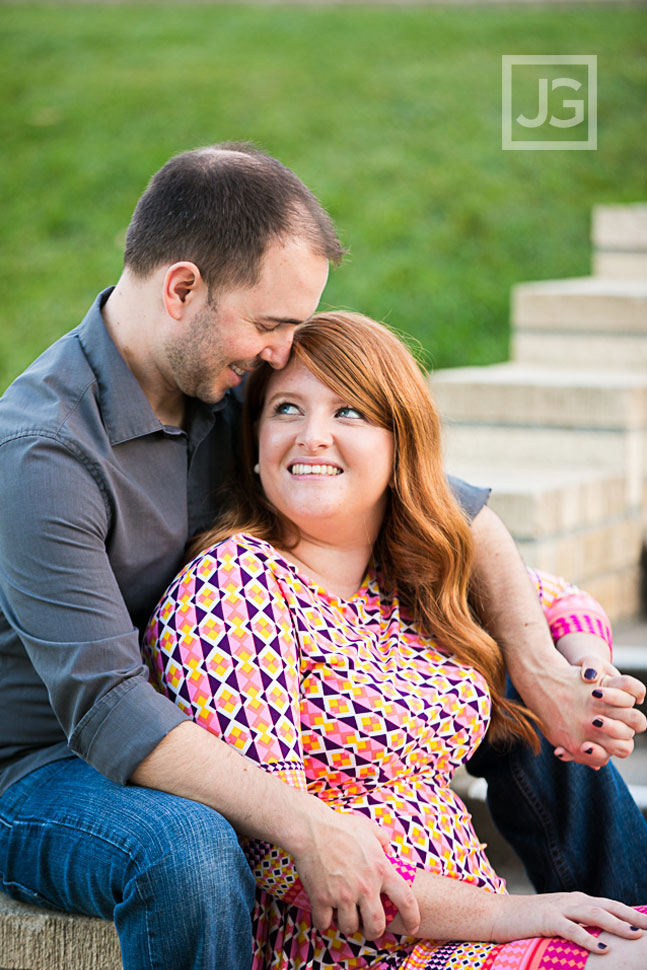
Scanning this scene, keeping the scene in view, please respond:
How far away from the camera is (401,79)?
28.5 ft

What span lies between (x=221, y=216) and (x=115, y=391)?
14.2 inches

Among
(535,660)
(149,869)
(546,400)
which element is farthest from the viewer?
(546,400)

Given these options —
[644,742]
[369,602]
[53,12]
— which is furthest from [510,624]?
[53,12]

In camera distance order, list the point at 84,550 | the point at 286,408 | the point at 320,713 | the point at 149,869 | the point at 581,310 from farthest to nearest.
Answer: the point at 581,310
the point at 286,408
the point at 320,713
the point at 84,550
the point at 149,869

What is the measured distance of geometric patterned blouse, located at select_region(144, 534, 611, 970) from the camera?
191 cm

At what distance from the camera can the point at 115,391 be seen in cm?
207

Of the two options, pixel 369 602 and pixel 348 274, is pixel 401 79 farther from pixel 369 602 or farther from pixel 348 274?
pixel 369 602

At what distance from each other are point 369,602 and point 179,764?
1.90 ft

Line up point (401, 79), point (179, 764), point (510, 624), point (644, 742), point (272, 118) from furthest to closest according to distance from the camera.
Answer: point (401, 79) < point (272, 118) < point (644, 742) < point (510, 624) < point (179, 764)

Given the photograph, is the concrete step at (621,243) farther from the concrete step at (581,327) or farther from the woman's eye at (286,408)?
the woman's eye at (286,408)

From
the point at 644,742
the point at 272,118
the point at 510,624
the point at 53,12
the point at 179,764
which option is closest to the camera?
the point at 179,764

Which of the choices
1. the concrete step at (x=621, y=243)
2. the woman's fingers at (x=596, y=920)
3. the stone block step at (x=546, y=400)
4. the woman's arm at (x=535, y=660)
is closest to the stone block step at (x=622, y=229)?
the concrete step at (x=621, y=243)

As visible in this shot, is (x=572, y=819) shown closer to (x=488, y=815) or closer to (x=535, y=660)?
(x=535, y=660)

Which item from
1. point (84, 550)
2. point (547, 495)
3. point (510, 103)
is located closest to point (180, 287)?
point (84, 550)
